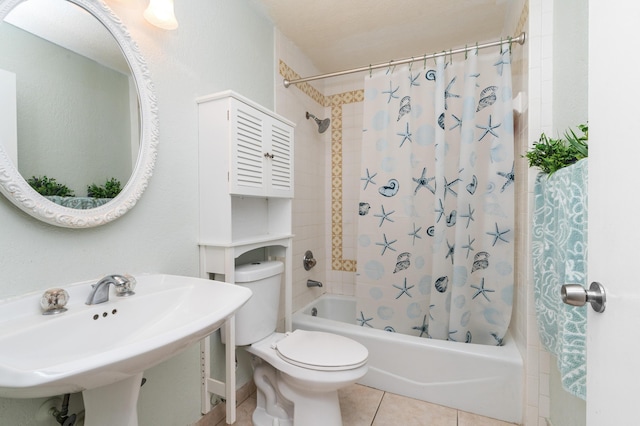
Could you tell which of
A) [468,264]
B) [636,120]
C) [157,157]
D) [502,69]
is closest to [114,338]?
[157,157]

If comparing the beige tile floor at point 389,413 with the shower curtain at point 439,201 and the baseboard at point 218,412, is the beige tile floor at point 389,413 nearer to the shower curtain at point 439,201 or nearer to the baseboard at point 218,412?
the baseboard at point 218,412

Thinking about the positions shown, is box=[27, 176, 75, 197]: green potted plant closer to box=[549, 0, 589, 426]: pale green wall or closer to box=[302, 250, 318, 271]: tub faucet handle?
box=[302, 250, 318, 271]: tub faucet handle

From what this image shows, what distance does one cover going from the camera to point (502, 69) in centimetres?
165

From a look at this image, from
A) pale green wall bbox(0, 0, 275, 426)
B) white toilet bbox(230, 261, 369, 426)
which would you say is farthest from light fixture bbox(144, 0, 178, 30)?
white toilet bbox(230, 261, 369, 426)

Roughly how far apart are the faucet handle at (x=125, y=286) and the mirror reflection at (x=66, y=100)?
0.27 meters

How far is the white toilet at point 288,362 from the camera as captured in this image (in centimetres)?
125

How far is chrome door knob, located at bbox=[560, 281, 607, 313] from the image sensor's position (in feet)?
1.63

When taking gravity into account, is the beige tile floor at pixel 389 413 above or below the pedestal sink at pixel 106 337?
below

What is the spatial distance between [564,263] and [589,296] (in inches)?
19.7

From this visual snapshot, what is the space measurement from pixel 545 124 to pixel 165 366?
2.02m

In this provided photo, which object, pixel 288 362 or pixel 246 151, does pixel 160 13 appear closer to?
pixel 246 151

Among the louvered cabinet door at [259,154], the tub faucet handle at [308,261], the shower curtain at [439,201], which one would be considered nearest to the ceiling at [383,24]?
the shower curtain at [439,201]

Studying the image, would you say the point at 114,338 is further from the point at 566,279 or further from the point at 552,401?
the point at 552,401

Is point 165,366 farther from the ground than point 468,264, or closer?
closer
